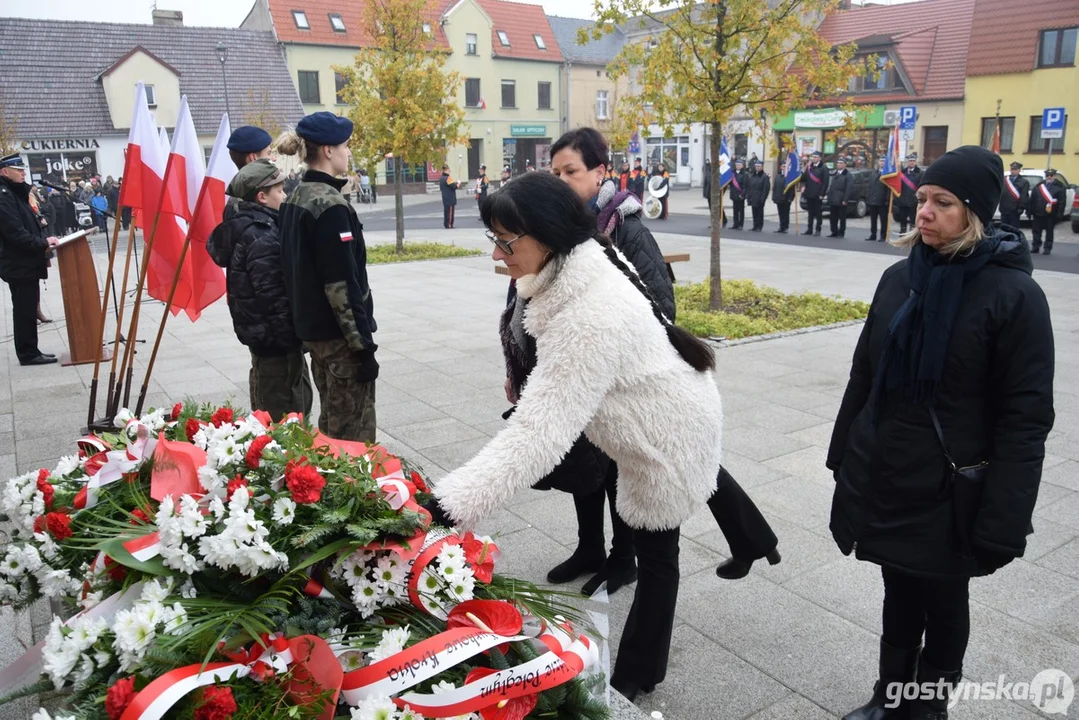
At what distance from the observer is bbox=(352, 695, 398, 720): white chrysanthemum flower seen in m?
1.80

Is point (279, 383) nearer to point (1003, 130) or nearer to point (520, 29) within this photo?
point (1003, 130)

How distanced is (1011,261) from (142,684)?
2435 millimetres

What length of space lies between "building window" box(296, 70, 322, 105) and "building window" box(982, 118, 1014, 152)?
3187cm

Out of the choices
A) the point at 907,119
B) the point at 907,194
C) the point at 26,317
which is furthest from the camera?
the point at 907,119

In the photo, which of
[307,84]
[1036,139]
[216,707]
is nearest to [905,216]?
[1036,139]

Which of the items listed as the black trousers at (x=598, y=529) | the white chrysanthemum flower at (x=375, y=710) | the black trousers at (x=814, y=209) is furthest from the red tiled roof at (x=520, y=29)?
the white chrysanthemum flower at (x=375, y=710)

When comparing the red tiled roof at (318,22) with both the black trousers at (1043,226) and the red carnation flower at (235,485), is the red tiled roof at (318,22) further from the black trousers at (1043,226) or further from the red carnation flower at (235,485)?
the red carnation flower at (235,485)

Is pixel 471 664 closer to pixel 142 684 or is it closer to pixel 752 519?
pixel 142 684

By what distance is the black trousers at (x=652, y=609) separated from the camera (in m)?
2.94

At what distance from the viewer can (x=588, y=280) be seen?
260 cm

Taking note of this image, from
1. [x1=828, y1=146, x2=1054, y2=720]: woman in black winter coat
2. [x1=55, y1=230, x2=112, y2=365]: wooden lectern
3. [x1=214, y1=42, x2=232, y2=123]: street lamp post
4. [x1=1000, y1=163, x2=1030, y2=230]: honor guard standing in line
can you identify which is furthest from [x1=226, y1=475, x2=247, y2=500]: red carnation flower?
[x1=214, y1=42, x2=232, y2=123]: street lamp post

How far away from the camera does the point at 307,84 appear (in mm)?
45906

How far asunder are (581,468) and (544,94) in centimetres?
5415

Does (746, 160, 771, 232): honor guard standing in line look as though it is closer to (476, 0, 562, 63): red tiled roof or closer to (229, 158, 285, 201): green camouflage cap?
(229, 158, 285, 201): green camouflage cap
